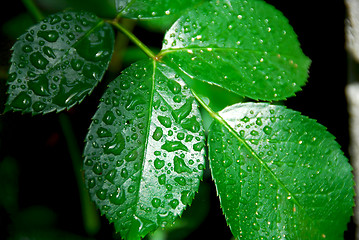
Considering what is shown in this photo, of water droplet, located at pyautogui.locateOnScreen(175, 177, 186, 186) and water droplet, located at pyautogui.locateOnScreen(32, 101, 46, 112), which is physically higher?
water droplet, located at pyautogui.locateOnScreen(32, 101, 46, 112)

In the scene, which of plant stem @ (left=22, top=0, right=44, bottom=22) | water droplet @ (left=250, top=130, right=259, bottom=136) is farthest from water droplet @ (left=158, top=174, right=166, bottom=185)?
plant stem @ (left=22, top=0, right=44, bottom=22)

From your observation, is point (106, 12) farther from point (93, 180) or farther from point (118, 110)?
point (93, 180)

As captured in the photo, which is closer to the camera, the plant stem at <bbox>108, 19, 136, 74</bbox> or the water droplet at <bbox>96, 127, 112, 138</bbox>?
the water droplet at <bbox>96, 127, 112, 138</bbox>

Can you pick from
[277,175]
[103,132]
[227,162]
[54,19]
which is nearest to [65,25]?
[54,19]

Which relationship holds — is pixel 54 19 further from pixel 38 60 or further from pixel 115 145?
pixel 115 145

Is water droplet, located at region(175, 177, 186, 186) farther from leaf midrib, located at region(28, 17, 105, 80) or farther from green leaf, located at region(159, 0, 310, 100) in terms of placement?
leaf midrib, located at region(28, 17, 105, 80)

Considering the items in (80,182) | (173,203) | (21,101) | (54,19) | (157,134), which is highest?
(54,19)

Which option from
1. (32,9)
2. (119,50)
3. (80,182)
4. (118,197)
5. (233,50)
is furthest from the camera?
(119,50)

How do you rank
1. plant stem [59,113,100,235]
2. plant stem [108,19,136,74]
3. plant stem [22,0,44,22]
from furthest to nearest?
plant stem [108,19,136,74], plant stem [59,113,100,235], plant stem [22,0,44,22]

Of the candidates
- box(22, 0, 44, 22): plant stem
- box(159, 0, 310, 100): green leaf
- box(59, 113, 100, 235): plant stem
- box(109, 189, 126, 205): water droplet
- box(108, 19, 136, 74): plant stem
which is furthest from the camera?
box(108, 19, 136, 74): plant stem
